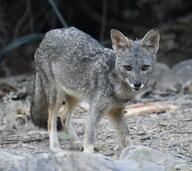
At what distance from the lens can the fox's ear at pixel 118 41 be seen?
286 inches

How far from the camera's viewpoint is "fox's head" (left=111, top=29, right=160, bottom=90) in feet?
22.9

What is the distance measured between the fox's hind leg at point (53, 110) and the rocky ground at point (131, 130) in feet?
0.46

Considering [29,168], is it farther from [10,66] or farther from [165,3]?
[165,3]

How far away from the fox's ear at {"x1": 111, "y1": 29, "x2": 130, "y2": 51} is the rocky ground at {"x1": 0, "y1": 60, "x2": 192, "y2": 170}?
126 centimetres

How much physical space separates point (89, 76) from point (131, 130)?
4.44ft

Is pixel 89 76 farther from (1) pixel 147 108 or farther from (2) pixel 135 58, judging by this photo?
(1) pixel 147 108

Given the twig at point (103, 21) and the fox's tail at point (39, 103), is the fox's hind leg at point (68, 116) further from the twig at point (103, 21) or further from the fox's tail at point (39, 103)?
the twig at point (103, 21)

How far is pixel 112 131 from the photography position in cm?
870

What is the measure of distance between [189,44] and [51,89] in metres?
8.25

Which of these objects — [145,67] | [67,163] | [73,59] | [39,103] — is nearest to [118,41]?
[145,67]

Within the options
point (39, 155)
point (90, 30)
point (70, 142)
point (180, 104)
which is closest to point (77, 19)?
point (90, 30)

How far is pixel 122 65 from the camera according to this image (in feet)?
23.4

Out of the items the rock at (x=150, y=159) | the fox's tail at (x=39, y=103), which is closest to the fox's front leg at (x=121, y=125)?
the rock at (x=150, y=159)

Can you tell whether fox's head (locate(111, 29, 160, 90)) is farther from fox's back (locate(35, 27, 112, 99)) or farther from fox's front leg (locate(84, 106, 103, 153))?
fox's front leg (locate(84, 106, 103, 153))
